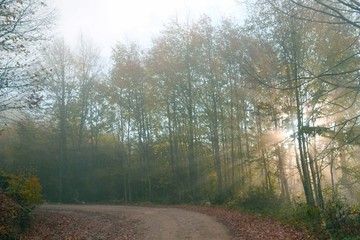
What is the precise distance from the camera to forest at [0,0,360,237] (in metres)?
12.8

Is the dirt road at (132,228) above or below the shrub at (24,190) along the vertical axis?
below

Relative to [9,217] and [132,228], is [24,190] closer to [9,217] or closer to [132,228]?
[9,217]

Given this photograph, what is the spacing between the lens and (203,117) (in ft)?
81.1

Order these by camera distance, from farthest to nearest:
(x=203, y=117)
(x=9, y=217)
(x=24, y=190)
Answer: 1. (x=203, y=117)
2. (x=24, y=190)
3. (x=9, y=217)

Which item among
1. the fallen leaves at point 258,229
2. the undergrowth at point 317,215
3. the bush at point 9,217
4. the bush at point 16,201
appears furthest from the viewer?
the bush at point 16,201

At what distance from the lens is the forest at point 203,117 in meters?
12.8

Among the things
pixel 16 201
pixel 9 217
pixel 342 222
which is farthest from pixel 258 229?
pixel 16 201

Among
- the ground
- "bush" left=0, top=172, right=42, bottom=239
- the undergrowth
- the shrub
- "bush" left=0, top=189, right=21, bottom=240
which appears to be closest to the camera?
the undergrowth

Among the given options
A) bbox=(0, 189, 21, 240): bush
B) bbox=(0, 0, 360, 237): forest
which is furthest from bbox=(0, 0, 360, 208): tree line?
bbox=(0, 189, 21, 240): bush

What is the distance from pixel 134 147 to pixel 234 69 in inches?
570

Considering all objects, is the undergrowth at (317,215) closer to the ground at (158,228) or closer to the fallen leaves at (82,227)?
the ground at (158,228)

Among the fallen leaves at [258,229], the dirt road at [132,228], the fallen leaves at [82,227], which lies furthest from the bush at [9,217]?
the fallen leaves at [258,229]

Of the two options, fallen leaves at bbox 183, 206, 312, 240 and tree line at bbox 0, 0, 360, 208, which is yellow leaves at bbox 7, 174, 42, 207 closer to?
tree line at bbox 0, 0, 360, 208

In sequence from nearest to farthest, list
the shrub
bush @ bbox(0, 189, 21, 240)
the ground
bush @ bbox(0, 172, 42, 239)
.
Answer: the ground
bush @ bbox(0, 189, 21, 240)
bush @ bbox(0, 172, 42, 239)
the shrub
